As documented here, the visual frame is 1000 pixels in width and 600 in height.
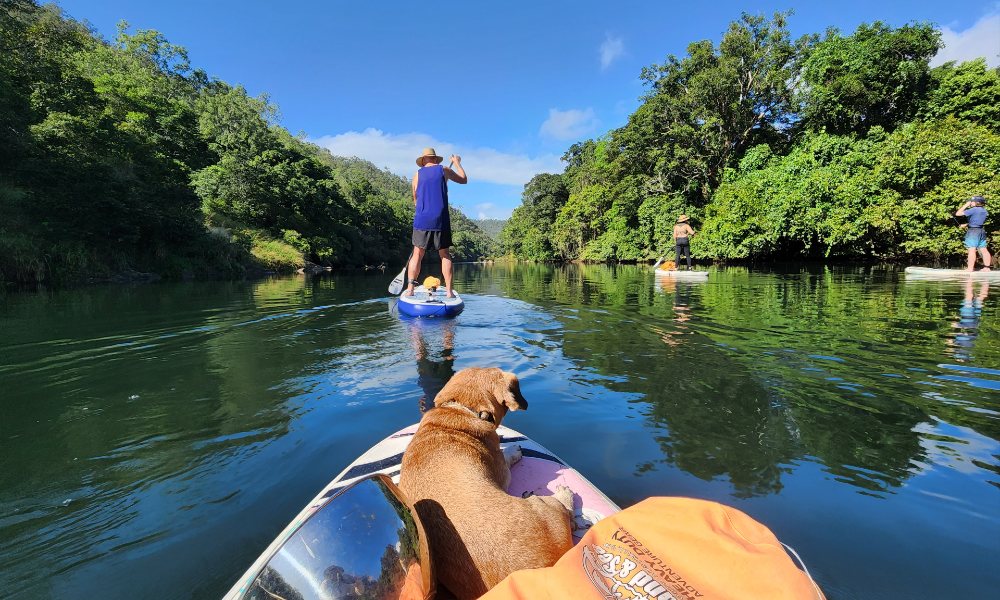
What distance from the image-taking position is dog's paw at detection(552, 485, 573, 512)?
6.51 ft

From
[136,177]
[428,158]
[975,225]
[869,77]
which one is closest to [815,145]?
[869,77]

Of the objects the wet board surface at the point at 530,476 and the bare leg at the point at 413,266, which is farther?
the bare leg at the point at 413,266

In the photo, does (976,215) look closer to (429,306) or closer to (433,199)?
(433,199)

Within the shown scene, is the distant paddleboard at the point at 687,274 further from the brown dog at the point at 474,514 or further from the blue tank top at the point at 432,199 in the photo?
the brown dog at the point at 474,514

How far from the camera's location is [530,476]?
7.99ft

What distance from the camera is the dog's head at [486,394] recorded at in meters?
2.65

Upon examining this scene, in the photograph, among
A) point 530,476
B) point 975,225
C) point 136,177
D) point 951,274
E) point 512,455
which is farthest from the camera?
point 136,177

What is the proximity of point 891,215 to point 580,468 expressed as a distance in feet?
78.6

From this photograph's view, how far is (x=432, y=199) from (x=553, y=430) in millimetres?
5943

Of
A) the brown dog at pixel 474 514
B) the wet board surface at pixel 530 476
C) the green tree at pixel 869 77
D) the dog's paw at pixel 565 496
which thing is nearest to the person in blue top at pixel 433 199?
the wet board surface at pixel 530 476

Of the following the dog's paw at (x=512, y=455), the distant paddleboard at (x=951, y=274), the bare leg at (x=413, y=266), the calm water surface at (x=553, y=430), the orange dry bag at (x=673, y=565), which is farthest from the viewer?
the distant paddleboard at (x=951, y=274)

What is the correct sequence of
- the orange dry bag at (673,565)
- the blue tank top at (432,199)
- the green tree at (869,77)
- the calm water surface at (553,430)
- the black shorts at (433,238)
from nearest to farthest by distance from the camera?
the orange dry bag at (673,565)
the calm water surface at (553,430)
the blue tank top at (432,199)
the black shorts at (433,238)
the green tree at (869,77)

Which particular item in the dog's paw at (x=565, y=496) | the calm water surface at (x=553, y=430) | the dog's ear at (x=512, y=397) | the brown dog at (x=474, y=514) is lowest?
the calm water surface at (x=553, y=430)

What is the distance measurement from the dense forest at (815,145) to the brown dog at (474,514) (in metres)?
24.1
